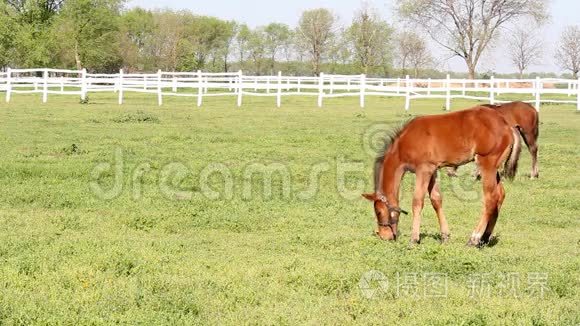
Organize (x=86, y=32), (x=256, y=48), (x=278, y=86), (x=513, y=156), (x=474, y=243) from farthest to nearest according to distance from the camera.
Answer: (x=256, y=48), (x=86, y=32), (x=278, y=86), (x=513, y=156), (x=474, y=243)

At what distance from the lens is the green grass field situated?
5.06 metres

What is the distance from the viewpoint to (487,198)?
7.33 m

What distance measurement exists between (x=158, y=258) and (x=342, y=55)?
8042 centimetres

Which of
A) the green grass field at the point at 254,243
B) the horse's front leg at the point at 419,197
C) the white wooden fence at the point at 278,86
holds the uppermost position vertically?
the white wooden fence at the point at 278,86

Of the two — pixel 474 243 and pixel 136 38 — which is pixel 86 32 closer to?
pixel 136 38

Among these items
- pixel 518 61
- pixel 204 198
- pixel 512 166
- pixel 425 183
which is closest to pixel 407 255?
pixel 425 183

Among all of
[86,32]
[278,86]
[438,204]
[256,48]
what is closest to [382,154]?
[438,204]

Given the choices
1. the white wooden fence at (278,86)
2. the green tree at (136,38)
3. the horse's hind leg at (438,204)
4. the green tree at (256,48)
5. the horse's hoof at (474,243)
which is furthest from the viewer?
the green tree at (256,48)

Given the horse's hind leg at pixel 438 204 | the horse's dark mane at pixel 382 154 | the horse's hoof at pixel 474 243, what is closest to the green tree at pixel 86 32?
the horse's dark mane at pixel 382 154

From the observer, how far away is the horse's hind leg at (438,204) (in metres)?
7.50

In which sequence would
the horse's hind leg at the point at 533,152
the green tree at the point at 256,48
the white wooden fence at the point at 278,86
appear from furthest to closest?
the green tree at the point at 256,48 → the white wooden fence at the point at 278,86 → the horse's hind leg at the point at 533,152

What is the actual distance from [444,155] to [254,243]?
225cm

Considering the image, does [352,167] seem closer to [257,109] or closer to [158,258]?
[158,258]

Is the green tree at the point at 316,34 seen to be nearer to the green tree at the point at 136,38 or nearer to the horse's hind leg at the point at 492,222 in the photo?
the green tree at the point at 136,38
